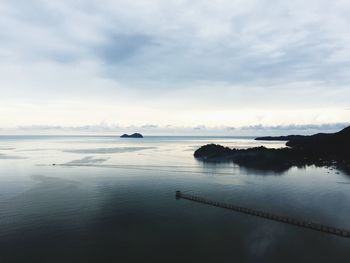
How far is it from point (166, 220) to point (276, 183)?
61258 mm

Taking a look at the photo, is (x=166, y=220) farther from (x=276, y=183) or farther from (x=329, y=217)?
(x=276, y=183)

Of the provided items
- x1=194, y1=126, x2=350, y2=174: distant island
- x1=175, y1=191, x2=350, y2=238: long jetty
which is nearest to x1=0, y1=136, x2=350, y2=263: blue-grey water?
x1=175, y1=191, x2=350, y2=238: long jetty

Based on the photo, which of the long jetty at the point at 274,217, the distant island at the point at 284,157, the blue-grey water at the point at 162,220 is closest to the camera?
the blue-grey water at the point at 162,220

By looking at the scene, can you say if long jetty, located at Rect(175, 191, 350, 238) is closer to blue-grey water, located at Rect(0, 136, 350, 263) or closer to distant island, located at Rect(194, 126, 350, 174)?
blue-grey water, located at Rect(0, 136, 350, 263)

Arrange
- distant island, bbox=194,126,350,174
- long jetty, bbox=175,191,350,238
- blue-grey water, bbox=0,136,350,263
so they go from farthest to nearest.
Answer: distant island, bbox=194,126,350,174 < long jetty, bbox=175,191,350,238 < blue-grey water, bbox=0,136,350,263

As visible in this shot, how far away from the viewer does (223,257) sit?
47.1m

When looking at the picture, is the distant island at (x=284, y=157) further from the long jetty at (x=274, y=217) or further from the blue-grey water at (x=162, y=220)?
the long jetty at (x=274, y=217)

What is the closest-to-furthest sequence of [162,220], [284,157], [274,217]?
[162,220], [274,217], [284,157]

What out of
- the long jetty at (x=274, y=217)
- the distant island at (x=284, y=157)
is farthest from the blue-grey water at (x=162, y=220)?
the distant island at (x=284, y=157)

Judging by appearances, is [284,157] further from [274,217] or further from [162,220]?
[162,220]

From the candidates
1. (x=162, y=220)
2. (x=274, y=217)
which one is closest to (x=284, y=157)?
(x=274, y=217)

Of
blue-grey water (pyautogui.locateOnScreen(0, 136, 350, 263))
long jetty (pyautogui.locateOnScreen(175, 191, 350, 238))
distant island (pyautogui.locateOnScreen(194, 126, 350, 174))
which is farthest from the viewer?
distant island (pyautogui.locateOnScreen(194, 126, 350, 174))

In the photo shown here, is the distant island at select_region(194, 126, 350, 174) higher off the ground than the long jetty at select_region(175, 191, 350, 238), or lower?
higher

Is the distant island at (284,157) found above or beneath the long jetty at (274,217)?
above
